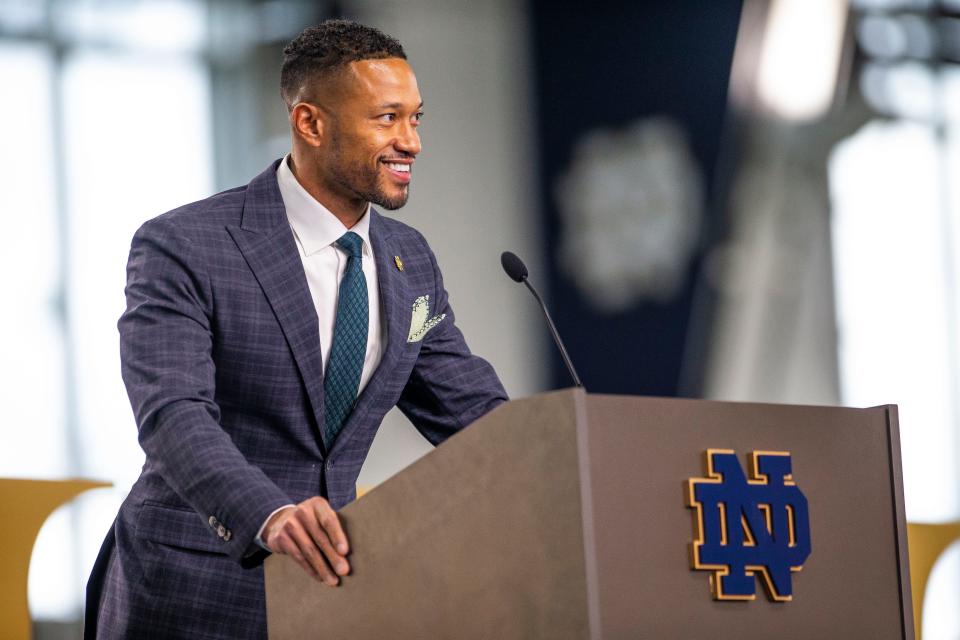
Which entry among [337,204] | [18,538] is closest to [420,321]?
[337,204]

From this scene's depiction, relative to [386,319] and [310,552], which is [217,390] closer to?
[386,319]

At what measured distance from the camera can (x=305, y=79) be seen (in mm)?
2082

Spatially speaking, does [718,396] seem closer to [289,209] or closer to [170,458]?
[289,209]

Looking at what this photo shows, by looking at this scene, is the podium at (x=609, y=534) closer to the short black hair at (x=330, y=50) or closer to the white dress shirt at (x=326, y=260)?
the white dress shirt at (x=326, y=260)

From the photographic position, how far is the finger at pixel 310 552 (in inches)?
58.3

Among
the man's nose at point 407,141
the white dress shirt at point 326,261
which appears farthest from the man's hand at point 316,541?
the man's nose at point 407,141

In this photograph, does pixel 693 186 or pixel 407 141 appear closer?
pixel 407 141

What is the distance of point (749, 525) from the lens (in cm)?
150

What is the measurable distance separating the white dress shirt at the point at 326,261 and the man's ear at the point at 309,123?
7cm

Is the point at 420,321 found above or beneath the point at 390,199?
beneath

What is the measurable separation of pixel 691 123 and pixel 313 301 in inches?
132

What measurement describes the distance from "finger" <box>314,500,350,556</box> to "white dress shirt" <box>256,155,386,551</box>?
1.42ft

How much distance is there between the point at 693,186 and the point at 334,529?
3.72m

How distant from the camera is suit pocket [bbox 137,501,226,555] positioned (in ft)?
5.85
